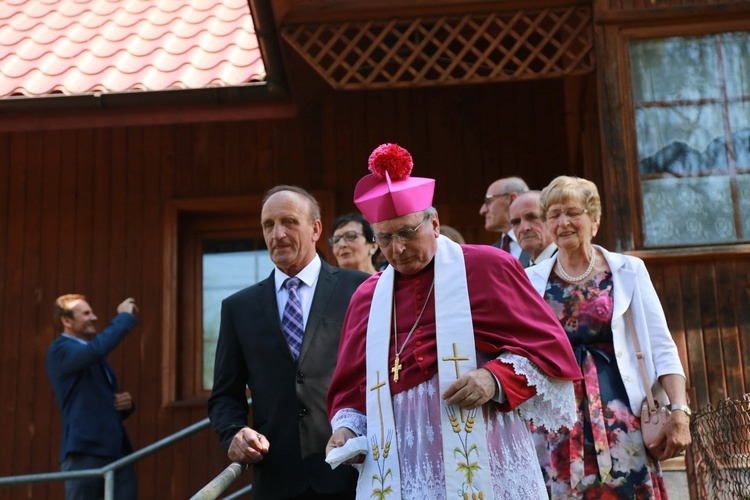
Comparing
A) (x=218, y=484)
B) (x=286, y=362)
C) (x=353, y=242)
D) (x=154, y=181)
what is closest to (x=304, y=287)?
(x=286, y=362)

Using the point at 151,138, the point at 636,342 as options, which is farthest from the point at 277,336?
the point at 151,138

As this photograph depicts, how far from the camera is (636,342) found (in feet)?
14.6

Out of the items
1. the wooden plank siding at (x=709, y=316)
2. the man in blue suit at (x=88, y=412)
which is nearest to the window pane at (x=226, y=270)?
the man in blue suit at (x=88, y=412)

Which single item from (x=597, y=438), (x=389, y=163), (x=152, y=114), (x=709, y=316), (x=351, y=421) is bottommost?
(x=597, y=438)

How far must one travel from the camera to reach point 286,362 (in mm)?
4449

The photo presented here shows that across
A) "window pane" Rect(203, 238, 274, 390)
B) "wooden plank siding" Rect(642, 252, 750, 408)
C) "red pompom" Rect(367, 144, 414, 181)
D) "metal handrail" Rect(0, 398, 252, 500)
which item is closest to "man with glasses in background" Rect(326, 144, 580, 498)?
"red pompom" Rect(367, 144, 414, 181)

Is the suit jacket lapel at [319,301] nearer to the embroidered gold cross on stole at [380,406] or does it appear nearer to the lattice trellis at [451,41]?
the embroidered gold cross on stole at [380,406]

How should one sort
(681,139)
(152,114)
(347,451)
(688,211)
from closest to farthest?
1. (347,451)
2. (688,211)
3. (681,139)
4. (152,114)

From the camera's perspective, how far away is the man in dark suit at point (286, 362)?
4.27m

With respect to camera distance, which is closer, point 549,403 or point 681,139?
point 549,403

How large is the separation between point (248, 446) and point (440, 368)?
1065 mm

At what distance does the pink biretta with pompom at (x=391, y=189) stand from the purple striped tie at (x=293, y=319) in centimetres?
95

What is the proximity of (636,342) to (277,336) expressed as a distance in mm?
1495

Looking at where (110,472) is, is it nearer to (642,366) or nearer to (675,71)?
(642,366)
